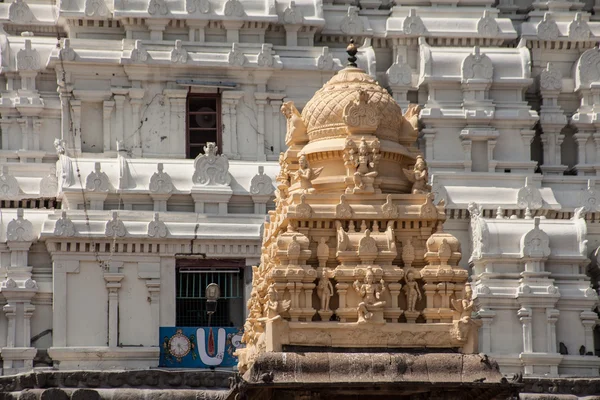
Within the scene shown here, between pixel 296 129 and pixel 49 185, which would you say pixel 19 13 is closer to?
pixel 49 185

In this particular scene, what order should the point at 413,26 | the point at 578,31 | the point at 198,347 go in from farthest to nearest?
1. the point at 578,31
2. the point at 413,26
3. the point at 198,347

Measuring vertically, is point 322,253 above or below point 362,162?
below

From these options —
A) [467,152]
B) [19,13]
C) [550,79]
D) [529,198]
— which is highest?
[19,13]

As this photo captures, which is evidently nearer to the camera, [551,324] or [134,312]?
[134,312]

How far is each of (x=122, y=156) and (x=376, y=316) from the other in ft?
70.4

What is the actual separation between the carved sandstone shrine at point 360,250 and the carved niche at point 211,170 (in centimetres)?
1734

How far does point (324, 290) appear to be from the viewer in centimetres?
3083

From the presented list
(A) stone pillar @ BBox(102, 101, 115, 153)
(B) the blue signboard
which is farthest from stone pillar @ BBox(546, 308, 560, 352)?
(A) stone pillar @ BBox(102, 101, 115, 153)

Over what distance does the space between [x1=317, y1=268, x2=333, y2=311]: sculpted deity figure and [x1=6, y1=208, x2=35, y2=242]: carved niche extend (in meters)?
18.7

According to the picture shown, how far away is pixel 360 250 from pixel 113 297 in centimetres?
1819

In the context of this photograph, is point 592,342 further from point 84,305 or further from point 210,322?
point 84,305

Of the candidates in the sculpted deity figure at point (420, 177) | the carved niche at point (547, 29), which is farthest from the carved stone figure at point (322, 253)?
the carved niche at point (547, 29)

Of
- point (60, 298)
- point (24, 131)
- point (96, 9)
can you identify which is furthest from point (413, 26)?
point (60, 298)

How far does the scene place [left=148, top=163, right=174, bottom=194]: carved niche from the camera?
→ 4941 cm
